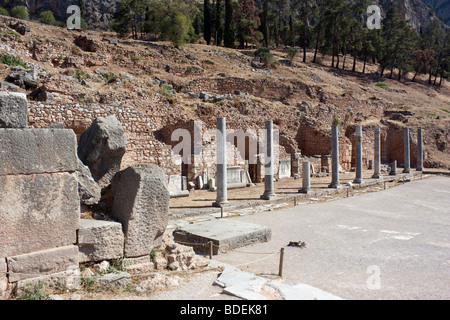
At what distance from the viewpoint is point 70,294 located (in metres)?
5.11

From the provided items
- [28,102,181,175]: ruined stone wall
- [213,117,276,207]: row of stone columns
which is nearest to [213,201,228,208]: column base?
[213,117,276,207]: row of stone columns

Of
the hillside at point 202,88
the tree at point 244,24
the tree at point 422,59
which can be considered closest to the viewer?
the hillside at point 202,88

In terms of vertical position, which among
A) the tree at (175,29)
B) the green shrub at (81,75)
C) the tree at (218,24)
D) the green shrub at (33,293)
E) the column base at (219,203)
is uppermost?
the tree at (218,24)

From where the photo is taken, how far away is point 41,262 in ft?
17.0

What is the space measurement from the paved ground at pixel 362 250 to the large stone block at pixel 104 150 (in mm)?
3110

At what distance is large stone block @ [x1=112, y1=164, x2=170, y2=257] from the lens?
20.2 feet

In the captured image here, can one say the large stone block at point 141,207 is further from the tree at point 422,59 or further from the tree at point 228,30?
the tree at point 422,59

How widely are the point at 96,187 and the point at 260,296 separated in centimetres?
355

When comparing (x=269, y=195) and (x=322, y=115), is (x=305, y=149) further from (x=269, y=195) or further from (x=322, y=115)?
(x=269, y=195)

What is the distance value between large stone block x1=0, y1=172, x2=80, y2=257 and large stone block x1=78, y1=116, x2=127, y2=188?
2.39 meters

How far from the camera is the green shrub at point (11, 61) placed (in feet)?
74.0

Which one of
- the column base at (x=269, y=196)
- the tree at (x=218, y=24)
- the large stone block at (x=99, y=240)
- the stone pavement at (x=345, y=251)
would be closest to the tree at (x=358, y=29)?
the tree at (x=218, y=24)

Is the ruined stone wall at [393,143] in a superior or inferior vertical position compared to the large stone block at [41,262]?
superior

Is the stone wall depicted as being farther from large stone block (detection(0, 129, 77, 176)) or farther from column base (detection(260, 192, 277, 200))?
column base (detection(260, 192, 277, 200))
